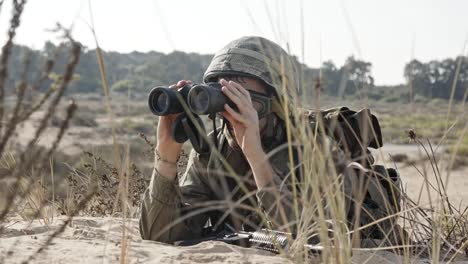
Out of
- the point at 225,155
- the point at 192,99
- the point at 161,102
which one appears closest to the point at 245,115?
the point at 192,99

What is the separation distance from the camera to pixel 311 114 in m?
3.17

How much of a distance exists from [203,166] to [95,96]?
42.7 m

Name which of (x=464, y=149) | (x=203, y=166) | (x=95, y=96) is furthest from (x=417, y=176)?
(x=95, y=96)

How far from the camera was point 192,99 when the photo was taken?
2.86 metres

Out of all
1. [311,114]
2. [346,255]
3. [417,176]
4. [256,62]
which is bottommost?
[417,176]

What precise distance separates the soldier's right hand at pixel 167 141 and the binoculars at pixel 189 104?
0.09 meters

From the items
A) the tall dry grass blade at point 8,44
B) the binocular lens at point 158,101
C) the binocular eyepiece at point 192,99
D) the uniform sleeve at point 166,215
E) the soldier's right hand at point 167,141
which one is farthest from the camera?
the uniform sleeve at point 166,215

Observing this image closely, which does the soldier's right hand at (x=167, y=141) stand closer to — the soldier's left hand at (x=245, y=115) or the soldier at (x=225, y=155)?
the soldier at (x=225, y=155)

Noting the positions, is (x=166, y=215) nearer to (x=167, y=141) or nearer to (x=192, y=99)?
(x=167, y=141)

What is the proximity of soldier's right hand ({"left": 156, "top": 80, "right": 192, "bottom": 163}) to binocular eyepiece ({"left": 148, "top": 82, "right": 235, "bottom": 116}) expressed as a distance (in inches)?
6.7

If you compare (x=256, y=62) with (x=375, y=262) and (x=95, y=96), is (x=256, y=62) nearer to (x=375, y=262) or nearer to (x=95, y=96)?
(x=375, y=262)

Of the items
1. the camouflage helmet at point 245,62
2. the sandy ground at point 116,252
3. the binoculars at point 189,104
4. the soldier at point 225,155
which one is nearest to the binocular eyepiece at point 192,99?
the binoculars at point 189,104

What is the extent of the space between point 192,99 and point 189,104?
0.03m

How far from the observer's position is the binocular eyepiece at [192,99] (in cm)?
283
